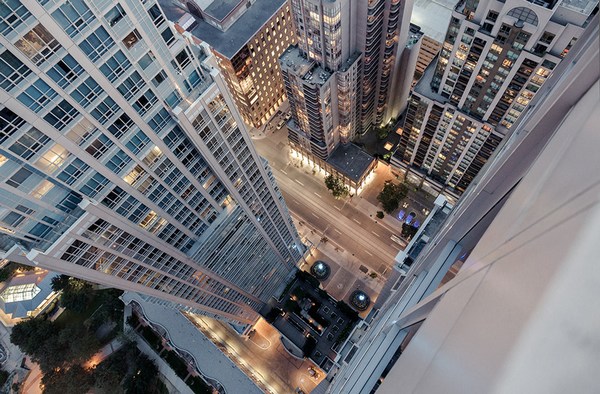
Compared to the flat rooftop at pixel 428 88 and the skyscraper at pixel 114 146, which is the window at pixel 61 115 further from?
the flat rooftop at pixel 428 88

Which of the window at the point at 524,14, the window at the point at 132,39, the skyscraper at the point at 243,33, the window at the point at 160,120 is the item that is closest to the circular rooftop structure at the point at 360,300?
the skyscraper at the point at 243,33

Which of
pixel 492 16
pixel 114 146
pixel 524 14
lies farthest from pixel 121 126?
pixel 524 14

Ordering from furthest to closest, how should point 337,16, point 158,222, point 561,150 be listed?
1. point 337,16
2. point 158,222
3. point 561,150

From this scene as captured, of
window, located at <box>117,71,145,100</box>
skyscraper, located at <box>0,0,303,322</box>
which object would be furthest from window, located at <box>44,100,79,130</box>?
window, located at <box>117,71,145,100</box>

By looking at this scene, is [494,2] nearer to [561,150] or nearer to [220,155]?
[220,155]

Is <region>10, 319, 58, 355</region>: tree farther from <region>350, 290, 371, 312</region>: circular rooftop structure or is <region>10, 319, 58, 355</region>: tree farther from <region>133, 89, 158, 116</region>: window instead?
<region>133, 89, 158, 116</region>: window

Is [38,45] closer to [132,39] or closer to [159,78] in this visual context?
[132,39]

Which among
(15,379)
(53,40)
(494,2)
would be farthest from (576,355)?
(15,379)
